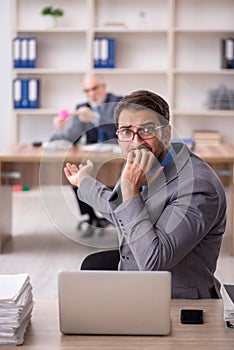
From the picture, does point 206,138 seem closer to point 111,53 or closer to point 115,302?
point 111,53

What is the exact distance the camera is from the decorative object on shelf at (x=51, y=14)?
22.4 feet

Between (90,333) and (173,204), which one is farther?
(173,204)

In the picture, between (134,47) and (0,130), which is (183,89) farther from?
(0,130)

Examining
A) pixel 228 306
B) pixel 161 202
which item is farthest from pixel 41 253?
pixel 228 306

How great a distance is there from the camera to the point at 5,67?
23.5ft

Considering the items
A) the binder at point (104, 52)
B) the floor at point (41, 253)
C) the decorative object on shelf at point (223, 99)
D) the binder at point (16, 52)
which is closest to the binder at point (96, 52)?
the binder at point (104, 52)

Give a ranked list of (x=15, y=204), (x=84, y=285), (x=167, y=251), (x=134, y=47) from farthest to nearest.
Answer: (x=134, y=47)
(x=15, y=204)
(x=167, y=251)
(x=84, y=285)

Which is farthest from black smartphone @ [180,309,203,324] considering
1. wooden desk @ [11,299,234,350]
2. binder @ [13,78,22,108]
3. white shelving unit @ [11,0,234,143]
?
binder @ [13,78,22,108]

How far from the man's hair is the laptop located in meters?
0.48

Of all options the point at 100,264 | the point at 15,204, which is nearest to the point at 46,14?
the point at 15,204

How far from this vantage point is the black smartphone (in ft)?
5.81

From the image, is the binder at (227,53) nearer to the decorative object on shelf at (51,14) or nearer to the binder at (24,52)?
the decorative object on shelf at (51,14)

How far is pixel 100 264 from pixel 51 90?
466 centimetres

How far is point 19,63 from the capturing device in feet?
22.8
